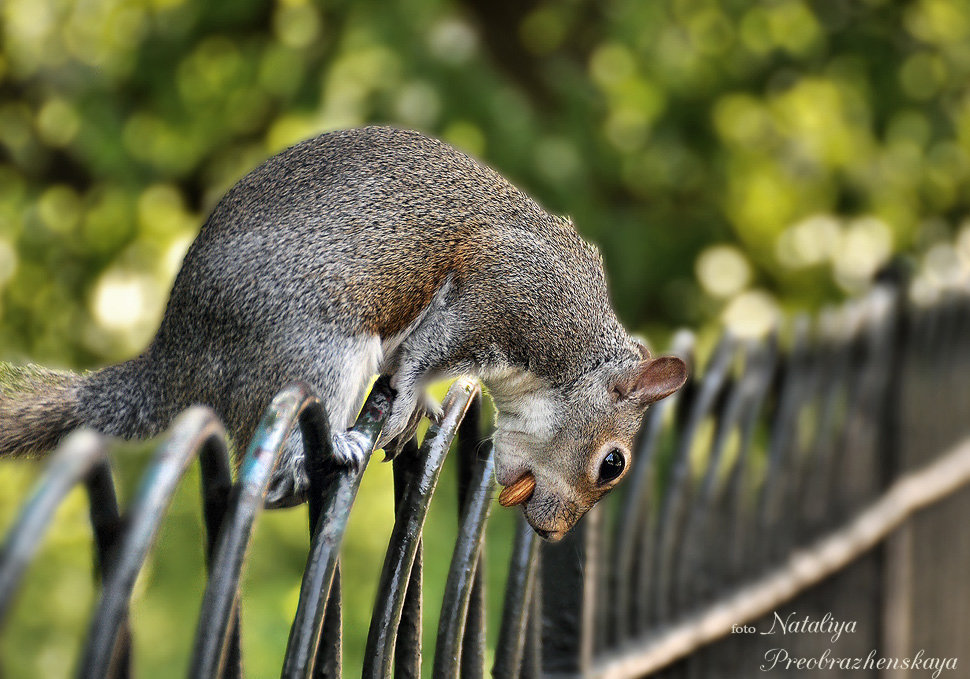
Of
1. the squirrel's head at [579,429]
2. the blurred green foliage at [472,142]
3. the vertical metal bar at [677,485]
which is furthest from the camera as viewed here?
the blurred green foliage at [472,142]

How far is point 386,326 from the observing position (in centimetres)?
118

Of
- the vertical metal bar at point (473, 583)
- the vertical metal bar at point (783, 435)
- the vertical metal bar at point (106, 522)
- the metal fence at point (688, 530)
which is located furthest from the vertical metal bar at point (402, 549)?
the vertical metal bar at point (783, 435)

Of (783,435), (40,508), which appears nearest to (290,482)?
(40,508)

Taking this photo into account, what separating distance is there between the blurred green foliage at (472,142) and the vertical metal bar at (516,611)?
0.55 metres

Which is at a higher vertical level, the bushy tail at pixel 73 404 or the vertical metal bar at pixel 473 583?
the bushy tail at pixel 73 404

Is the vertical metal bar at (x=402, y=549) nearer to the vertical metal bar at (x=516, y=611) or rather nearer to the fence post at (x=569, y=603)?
the vertical metal bar at (x=516, y=611)

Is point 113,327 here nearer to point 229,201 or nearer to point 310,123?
point 310,123

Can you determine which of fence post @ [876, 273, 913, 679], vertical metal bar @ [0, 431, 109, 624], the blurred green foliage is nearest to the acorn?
the blurred green foliage

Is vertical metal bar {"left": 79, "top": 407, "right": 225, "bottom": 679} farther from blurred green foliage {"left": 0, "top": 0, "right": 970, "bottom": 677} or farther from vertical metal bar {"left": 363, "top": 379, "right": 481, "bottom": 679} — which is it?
blurred green foliage {"left": 0, "top": 0, "right": 970, "bottom": 677}

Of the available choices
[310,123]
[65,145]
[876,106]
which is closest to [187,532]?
[310,123]

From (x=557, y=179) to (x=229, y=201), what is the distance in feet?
4.82

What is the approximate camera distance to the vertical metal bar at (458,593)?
2.81 ft

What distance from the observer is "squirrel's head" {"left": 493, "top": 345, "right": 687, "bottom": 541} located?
3.98 feet

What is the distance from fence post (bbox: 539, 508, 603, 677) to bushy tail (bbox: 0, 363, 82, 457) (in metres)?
0.53
